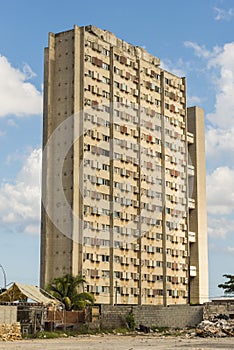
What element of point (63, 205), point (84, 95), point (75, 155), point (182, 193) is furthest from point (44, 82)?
point (182, 193)

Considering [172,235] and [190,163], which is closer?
[172,235]

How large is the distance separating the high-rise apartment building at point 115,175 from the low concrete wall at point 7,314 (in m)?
32.0

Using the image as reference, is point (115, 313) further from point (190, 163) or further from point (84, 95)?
point (190, 163)

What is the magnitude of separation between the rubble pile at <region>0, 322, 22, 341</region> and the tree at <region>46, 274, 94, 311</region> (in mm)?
17950

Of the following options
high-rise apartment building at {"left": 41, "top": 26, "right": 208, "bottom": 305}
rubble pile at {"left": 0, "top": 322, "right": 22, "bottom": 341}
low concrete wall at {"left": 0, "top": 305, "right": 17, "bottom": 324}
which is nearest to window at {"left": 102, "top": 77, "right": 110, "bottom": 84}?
high-rise apartment building at {"left": 41, "top": 26, "right": 208, "bottom": 305}

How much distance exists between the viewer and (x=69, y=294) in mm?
69438

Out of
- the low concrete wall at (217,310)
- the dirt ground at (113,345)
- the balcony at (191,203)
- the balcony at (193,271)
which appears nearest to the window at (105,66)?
the balcony at (191,203)

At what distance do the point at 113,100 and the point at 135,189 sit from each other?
42.3 ft

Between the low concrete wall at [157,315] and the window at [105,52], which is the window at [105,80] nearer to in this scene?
the window at [105,52]

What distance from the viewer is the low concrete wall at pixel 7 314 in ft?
159

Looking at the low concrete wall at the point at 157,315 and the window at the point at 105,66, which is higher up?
the window at the point at 105,66

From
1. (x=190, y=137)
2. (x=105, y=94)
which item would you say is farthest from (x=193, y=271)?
(x=105, y=94)

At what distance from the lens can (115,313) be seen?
64.3 m

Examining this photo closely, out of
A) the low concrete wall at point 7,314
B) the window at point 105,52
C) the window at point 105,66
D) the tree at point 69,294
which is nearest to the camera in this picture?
the low concrete wall at point 7,314
